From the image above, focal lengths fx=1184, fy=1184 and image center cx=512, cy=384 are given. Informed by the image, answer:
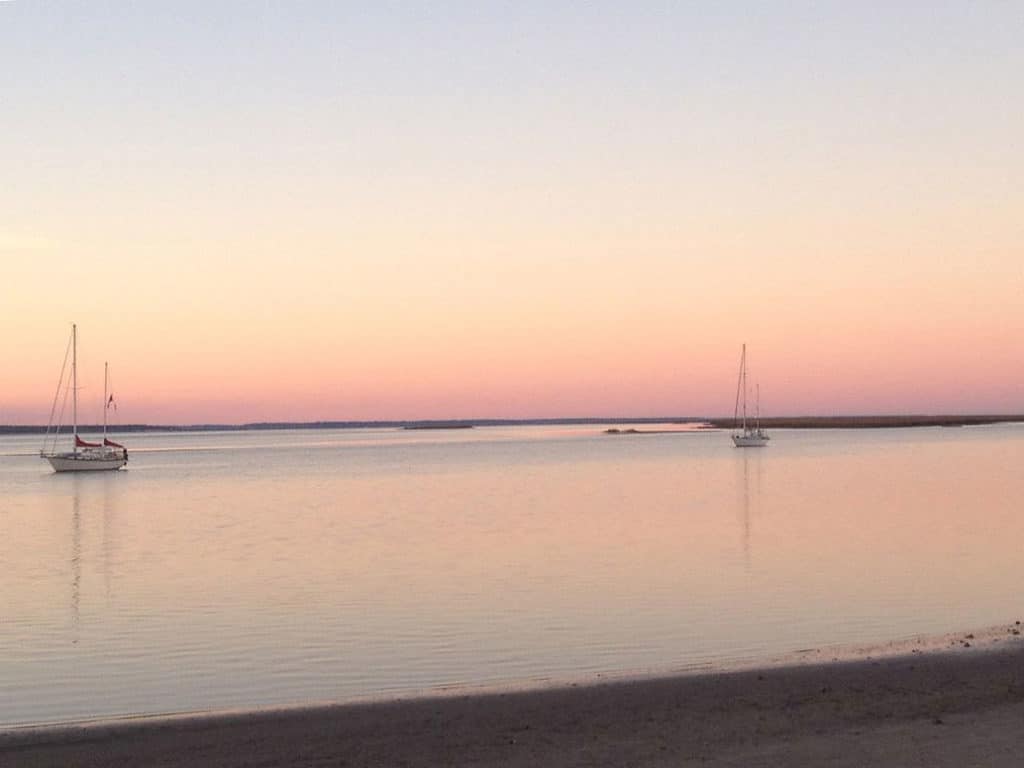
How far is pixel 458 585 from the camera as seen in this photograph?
80.1ft

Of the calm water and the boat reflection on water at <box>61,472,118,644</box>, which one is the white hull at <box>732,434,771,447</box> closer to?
the calm water

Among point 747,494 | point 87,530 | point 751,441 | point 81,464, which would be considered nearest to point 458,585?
point 87,530

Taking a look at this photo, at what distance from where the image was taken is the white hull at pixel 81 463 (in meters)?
88.1

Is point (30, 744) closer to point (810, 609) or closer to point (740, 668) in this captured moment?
point (740, 668)

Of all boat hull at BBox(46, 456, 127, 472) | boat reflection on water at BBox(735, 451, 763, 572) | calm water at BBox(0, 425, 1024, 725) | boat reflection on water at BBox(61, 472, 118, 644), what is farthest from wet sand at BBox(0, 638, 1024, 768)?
boat hull at BBox(46, 456, 127, 472)

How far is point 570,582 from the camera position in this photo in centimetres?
2444

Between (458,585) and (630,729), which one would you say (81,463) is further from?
(630,729)

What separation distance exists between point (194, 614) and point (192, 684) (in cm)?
642

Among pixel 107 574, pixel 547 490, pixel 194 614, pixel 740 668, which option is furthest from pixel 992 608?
pixel 547 490

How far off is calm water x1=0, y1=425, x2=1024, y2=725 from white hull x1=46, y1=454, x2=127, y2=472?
34123mm

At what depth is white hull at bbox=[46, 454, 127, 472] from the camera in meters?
88.1

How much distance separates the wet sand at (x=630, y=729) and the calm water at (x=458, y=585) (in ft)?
7.05

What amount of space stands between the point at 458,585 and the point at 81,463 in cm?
7124

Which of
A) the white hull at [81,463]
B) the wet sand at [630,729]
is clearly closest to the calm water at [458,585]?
the wet sand at [630,729]
